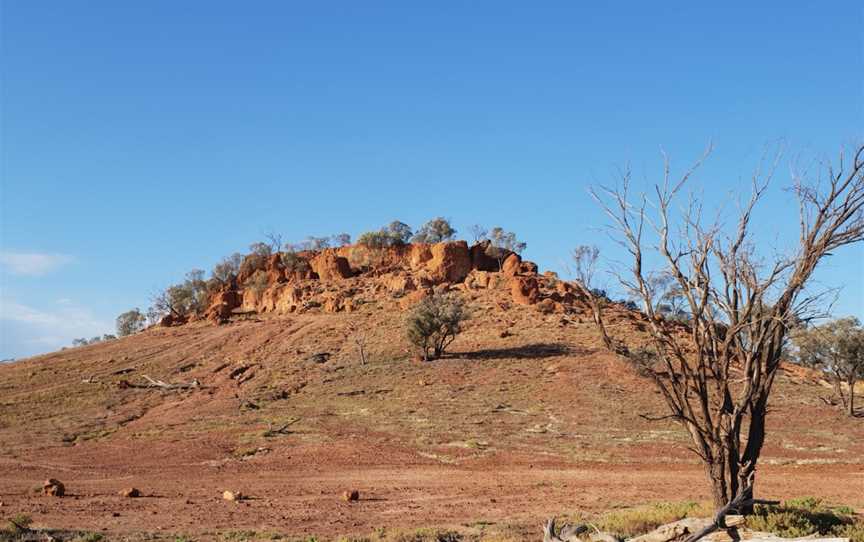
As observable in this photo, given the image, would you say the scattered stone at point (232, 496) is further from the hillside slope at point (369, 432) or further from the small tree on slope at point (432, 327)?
the small tree on slope at point (432, 327)

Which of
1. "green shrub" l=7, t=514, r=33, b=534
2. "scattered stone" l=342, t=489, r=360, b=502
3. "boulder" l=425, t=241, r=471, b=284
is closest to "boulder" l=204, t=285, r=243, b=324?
"boulder" l=425, t=241, r=471, b=284

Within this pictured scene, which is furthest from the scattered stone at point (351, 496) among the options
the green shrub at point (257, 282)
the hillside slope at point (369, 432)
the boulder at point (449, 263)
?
the green shrub at point (257, 282)

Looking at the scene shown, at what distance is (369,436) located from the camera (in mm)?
28125

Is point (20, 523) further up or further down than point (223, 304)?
further down

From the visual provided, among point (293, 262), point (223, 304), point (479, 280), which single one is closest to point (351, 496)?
point (479, 280)

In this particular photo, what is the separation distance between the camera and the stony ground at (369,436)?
51.2ft

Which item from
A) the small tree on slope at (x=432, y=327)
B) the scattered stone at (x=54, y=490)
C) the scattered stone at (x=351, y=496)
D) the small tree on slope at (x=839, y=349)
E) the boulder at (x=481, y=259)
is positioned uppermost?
the boulder at (x=481, y=259)

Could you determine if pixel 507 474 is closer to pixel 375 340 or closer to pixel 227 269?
pixel 375 340

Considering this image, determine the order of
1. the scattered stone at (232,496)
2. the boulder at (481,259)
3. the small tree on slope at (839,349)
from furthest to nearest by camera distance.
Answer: the boulder at (481,259)
the small tree on slope at (839,349)
the scattered stone at (232,496)

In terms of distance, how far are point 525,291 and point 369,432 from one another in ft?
104

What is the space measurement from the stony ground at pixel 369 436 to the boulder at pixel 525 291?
7.78ft

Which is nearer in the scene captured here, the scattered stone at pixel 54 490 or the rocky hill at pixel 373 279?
the scattered stone at pixel 54 490

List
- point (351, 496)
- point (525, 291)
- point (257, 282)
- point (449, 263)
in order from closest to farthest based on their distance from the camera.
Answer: point (351, 496) → point (525, 291) → point (449, 263) → point (257, 282)

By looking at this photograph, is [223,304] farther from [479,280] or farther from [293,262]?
[479,280]
